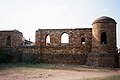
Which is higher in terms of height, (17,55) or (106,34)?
(106,34)

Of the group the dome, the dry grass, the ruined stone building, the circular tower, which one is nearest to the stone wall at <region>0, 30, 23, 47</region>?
the ruined stone building

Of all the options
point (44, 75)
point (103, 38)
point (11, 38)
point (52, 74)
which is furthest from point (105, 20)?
point (11, 38)

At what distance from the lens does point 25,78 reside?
1270cm

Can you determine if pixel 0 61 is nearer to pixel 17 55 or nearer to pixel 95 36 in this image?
pixel 17 55

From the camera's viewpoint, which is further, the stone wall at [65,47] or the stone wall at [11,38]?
the stone wall at [11,38]

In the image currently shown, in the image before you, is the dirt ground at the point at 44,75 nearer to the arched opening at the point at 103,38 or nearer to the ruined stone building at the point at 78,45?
the ruined stone building at the point at 78,45

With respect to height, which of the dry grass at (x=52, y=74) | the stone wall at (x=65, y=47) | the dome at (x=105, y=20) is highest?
the dome at (x=105, y=20)

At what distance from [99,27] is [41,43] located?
718 cm

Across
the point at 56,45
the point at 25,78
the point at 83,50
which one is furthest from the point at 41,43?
the point at 25,78

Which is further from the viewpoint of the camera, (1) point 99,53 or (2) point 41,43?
(2) point 41,43

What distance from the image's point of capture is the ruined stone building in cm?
2230

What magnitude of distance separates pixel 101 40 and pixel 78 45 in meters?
2.65

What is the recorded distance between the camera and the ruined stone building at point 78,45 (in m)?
22.3

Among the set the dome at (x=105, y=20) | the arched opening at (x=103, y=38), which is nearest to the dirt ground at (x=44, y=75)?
the arched opening at (x=103, y=38)
